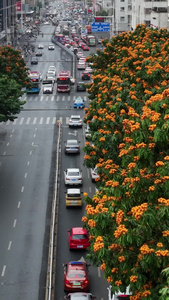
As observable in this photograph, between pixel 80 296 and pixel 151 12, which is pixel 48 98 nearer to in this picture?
pixel 151 12

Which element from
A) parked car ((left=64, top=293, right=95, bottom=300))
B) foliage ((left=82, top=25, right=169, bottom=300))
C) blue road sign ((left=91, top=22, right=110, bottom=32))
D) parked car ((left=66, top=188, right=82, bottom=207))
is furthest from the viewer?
blue road sign ((left=91, top=22, right=110, bottom=32))

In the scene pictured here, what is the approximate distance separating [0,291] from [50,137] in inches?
1589

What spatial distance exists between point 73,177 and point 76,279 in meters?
21.2

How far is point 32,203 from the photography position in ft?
178

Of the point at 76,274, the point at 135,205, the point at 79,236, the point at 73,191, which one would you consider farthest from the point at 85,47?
the point at 135,205

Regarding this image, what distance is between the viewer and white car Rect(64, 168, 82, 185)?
193ft

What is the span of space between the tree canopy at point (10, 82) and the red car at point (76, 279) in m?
23.2

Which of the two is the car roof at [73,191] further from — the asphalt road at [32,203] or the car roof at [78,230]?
the car roof at [78,230]

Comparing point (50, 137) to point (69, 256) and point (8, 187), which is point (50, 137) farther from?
point (69, 256)

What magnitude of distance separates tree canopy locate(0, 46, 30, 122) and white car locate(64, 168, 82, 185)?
724cm

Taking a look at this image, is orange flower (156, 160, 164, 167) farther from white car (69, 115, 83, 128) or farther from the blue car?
the blue car

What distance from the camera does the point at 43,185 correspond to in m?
59.0

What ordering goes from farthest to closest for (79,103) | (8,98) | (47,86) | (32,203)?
(47,86) → (79,103) → (8,98) → (32,203)

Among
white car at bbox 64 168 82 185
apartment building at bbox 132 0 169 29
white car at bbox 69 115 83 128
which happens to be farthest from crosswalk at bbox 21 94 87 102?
white car at bbox 64 168 82 185
